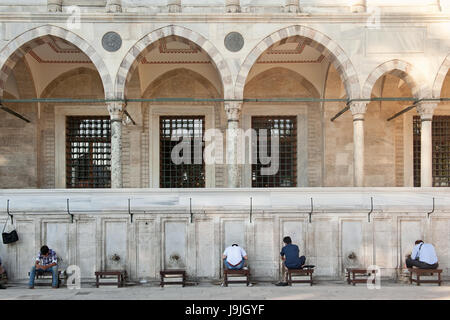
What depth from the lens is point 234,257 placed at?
983cm

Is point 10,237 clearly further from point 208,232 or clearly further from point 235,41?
point 235,41

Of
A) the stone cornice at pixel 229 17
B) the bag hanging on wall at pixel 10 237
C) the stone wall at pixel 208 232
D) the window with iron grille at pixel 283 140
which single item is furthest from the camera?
the window with iron grille at pixel 283 140

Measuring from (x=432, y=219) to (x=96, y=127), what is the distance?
1265 centimetres

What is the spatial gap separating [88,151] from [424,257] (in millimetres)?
12820

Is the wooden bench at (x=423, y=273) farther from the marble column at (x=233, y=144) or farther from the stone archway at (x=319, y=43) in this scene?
the stone archway at (x=319, y=43)

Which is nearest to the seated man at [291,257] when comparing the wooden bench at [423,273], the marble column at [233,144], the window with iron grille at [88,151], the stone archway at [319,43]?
the wooden bench at [423,273]

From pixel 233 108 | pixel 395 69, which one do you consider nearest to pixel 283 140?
pixel 233 108

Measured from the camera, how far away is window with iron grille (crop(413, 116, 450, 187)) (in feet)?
56.7

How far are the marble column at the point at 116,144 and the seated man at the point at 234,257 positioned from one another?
447 centimetres

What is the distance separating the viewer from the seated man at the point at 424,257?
988cm

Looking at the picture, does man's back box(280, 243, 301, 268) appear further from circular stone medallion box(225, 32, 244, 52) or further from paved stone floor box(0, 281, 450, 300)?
circular stone medallion box(225, 32, 244, 52)

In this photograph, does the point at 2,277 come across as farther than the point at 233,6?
No

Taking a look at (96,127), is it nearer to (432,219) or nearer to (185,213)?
(185,213)

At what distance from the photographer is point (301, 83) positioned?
17125 mm
